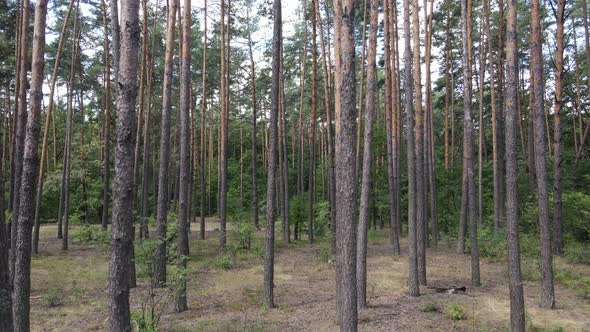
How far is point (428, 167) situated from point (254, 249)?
8891mm

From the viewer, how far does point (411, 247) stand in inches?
379

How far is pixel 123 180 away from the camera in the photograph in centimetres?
465

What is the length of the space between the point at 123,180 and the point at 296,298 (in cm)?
686

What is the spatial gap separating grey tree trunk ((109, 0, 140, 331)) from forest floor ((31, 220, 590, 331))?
210 centimetres

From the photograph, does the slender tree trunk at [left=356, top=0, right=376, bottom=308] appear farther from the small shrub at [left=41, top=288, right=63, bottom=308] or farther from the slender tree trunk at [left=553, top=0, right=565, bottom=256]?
the small shrub at [left=41, top=288, right=63, bottom=308]

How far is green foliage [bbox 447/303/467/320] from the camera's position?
26.6 ft

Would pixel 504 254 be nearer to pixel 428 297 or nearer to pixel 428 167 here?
pixel 428 167

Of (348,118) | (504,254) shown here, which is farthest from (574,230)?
(348,118)

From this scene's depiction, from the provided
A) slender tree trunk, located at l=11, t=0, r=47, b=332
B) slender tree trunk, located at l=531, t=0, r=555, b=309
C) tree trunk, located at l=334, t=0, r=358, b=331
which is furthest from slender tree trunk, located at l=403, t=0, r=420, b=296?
slender tree trunk, located at l=11, t=0, r=47, b=332

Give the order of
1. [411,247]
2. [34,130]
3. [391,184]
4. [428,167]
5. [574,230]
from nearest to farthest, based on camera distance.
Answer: [34,130]
[411,247]
[391,184]
[574,230]
[428,167]

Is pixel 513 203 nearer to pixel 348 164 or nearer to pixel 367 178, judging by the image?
pixel 367 178

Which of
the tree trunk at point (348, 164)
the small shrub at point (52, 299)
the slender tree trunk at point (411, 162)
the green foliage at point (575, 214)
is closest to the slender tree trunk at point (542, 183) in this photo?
the slender tree trunk at point (411, 162)

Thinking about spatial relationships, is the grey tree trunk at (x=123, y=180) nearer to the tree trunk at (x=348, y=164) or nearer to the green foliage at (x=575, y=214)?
the tree trunk at (x=348, y=164)

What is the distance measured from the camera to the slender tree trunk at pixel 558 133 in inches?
464
